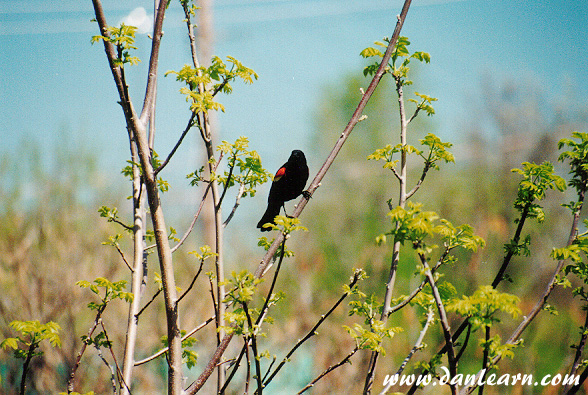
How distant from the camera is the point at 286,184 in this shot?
2631 mm

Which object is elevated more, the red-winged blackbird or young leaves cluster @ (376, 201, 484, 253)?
the red-winged blackbird

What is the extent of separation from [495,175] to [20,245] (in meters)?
5.83

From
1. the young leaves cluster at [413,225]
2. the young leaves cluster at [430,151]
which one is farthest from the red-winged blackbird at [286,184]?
the young leaves cluster at [413,225]

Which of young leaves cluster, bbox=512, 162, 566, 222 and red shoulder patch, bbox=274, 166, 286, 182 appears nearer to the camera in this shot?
young leaves cluster, bbox=512, 162, 566, 222

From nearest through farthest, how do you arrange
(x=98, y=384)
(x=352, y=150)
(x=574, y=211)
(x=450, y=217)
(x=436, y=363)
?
(x=436, y=363)
(x=574, y=211)
(x=98, y=384)
(x=450, y=217)
(x=352, y=150)

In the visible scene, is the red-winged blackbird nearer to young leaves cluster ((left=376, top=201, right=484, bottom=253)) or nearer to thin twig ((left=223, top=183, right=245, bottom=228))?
thin twig ((left=223, top=183, right=245, bottom=228))

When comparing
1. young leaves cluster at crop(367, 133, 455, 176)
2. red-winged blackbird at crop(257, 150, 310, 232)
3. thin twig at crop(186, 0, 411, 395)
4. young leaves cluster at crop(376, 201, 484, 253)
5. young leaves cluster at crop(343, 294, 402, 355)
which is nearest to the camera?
young leaves cluster at crop(376, 201, 484, 253)

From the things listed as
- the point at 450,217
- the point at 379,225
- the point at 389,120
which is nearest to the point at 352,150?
the point at 389,120

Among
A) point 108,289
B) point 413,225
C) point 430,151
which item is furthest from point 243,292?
point 430,151

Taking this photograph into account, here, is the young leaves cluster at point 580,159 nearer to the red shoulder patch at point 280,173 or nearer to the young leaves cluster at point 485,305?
the young leaves cluster at point 485,305

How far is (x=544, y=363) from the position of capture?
4.90 metres

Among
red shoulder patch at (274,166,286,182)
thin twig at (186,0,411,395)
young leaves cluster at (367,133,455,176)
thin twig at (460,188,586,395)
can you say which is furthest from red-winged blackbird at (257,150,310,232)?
thin twig at (460,188,586,395)

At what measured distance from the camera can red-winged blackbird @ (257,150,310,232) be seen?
2.58m

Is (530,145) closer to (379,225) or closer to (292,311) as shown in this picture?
(379,225)
